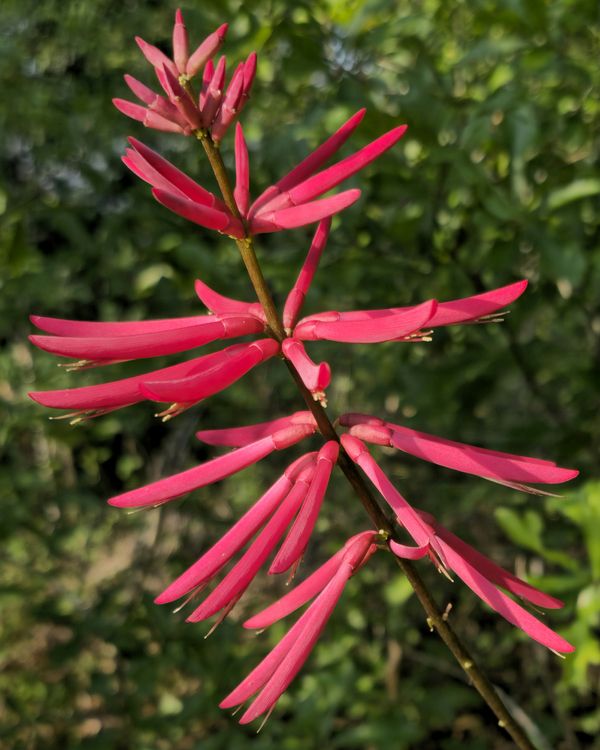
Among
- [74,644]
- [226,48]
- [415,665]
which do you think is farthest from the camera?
[415,665]

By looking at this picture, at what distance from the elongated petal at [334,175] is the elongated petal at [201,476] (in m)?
0.29

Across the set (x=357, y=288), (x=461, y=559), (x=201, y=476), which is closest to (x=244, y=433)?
(x=201, y=476)

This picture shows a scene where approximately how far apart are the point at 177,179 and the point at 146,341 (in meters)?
0.19

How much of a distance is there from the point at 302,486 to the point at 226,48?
1273 mm

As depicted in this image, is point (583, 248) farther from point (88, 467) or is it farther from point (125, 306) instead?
point (88, 467)

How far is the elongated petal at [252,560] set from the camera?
0.67m

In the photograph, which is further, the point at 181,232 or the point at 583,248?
the point at 181,232

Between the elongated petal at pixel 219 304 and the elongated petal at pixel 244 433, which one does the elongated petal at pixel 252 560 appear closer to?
the elongated petal at pixel 244 433

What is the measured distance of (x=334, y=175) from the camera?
729mm

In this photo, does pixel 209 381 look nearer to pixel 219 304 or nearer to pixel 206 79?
pixel 219 304

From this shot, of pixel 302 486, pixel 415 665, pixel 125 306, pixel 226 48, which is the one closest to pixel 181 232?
pixel 226 48

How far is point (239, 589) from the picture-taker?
0.68 metres

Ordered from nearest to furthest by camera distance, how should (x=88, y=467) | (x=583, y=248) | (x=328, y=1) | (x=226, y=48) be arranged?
1. (x=226, y=48)
2. (x=328, y=1)
3. (x=583, y=248)
4. (x=88, y=467)

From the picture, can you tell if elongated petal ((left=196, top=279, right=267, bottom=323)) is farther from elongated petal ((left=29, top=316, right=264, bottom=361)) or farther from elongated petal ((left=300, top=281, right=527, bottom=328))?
elongated petal ((left=300, top=281, right=527, bottom=328))
